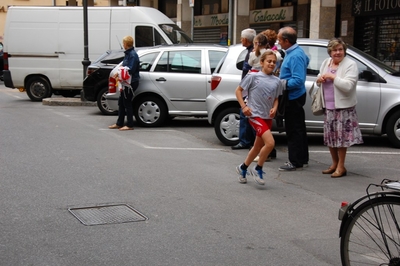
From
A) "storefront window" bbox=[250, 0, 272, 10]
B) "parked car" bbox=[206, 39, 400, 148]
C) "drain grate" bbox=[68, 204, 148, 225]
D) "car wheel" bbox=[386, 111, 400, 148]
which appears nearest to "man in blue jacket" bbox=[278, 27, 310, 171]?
"parked car" bbox=[206, 39, 400, 148]

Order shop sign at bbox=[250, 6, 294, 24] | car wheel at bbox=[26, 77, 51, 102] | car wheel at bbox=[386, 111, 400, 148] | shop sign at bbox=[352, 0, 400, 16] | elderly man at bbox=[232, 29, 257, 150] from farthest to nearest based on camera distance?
shop sign at bbox=[250, 6, 294, 24], car wheel at bbox=[26, 77, 51, 102], shop sign at bbox=[352, 0, 400, 16], car wheel at bbox=[386, 111, 400, 148], elderly man at bbox=[232, 29, 257, 150]

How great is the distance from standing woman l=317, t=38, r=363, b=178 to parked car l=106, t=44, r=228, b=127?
4313 millimetres

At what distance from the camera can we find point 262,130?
23.7 feet

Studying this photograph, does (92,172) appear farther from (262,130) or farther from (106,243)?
(106,243)

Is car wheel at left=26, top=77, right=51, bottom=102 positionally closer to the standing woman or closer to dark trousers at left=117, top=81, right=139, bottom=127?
dark trousers at left=117, top=81, right=139, bottom=127

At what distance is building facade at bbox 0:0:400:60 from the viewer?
18.1 metres

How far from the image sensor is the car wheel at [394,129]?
993 cm

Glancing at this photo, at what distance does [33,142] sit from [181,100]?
126 inches

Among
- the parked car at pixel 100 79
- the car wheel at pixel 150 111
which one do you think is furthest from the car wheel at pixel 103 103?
the car wheel at pixel 150 111

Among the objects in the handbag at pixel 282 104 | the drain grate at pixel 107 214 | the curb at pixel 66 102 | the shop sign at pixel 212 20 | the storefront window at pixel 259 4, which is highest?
the storefront window at pixel 259 4

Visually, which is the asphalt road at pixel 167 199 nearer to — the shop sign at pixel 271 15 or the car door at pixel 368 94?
the car door at pixel 368 94

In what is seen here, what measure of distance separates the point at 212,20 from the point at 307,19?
698 centimetres

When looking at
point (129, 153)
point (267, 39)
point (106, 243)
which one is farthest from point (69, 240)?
point (267, 39)

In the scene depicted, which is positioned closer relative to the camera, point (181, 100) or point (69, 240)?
point (69, 240)
